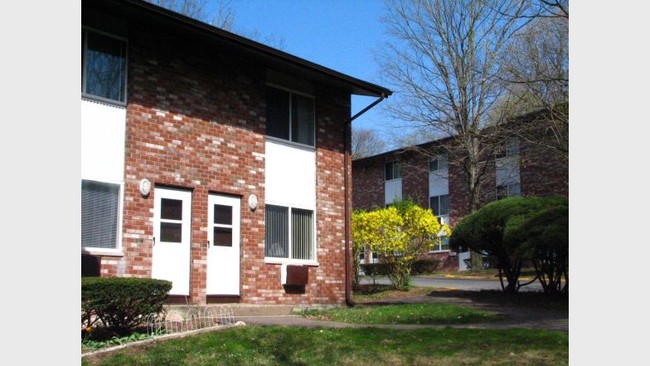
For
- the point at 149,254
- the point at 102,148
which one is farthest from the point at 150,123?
the point at 149,254

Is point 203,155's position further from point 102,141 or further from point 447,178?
point 447,178

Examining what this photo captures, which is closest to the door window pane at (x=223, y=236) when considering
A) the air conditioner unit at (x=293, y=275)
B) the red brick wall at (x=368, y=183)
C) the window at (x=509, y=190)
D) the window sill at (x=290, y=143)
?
the air conditioner unit at (x=293, y=275)

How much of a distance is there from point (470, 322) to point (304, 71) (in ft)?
20.8

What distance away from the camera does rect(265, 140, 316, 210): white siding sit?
14.9 metres

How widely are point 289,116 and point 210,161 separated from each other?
8.41ft

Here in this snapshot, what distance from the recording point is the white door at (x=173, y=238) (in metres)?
12.6

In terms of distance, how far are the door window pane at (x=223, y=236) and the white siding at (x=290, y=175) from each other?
127 centimetres

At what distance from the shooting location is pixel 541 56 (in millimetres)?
19672

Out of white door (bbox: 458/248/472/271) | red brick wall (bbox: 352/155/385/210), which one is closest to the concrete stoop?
white door (bbox: 458/248/472/271)

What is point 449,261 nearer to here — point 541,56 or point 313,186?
point 541,56

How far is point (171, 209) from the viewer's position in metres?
13.0

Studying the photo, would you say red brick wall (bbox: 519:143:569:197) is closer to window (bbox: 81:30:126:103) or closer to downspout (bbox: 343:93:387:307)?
downspout (bbox: 343:93:387:307)

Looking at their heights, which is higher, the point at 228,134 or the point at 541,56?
the point at 541,56

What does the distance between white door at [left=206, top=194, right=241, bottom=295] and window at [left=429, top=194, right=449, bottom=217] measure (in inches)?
935
